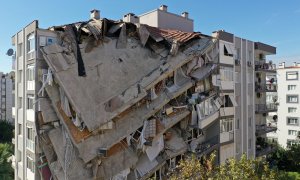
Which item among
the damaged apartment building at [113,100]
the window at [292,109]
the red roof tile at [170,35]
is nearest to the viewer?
the damaged apartment building at [113,100]

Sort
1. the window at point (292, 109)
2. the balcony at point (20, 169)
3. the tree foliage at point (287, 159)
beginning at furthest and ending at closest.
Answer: the window at point (292, 109) < the tree foliage at point (287, 159) < the balcony at point (20, 169)

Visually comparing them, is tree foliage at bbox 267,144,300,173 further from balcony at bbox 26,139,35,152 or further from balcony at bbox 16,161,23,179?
balcony at bbox 16,161,23,179

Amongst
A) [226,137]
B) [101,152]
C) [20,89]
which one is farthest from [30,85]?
[226,137]

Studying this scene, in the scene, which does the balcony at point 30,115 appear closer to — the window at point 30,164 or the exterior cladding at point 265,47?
the window at point 30,164

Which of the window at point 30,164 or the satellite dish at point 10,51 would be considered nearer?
the window at point 30,164

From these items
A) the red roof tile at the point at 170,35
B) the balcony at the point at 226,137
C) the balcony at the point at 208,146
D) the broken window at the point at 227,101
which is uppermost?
the red roof tile at the point at 170,35

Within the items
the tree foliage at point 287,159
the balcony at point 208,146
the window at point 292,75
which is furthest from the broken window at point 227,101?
the window at point 292,75

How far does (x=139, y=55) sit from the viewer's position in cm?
2045

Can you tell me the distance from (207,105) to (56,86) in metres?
11.4

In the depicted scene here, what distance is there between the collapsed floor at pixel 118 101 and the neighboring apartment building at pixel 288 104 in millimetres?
39765

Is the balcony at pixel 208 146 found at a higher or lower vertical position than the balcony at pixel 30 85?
lower

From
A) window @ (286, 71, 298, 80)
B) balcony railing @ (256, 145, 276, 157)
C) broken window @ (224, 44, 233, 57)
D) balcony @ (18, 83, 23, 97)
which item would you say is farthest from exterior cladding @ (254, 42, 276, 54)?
window @ (286, 71, 298, 80)

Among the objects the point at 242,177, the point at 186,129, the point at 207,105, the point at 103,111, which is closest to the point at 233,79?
the point at 207,105

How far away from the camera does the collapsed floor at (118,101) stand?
17.5 m
